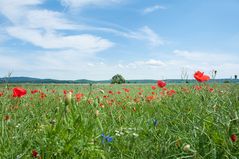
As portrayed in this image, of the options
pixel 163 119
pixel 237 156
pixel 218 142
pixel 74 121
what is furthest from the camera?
pixel 163 119

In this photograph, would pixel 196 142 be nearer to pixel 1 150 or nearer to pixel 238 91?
pixel 1 150

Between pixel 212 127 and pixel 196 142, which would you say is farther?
pixel 212 127

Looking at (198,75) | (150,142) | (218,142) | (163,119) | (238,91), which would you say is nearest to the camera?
(218,142)

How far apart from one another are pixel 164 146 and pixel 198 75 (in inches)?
56.2

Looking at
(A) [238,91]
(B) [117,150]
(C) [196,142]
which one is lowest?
(B) [117,150]

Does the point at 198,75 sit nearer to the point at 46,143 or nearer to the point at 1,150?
the point at 46,143

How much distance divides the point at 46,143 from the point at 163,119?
1.82 meters

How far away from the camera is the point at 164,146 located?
9.50 feet

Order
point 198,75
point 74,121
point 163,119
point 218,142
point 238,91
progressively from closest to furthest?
point 218,142, point 74,121, point 198,75, point 163,119, point 238,91

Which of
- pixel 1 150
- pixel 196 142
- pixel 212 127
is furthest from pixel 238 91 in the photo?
pixel 1 150

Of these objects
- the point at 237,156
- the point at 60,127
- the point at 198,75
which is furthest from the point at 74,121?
the point at 198,75

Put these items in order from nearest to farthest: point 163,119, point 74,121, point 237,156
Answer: point 237,156 < point 74,121 < point 163,119

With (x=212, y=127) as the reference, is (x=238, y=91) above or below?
above

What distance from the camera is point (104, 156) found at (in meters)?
3.13
